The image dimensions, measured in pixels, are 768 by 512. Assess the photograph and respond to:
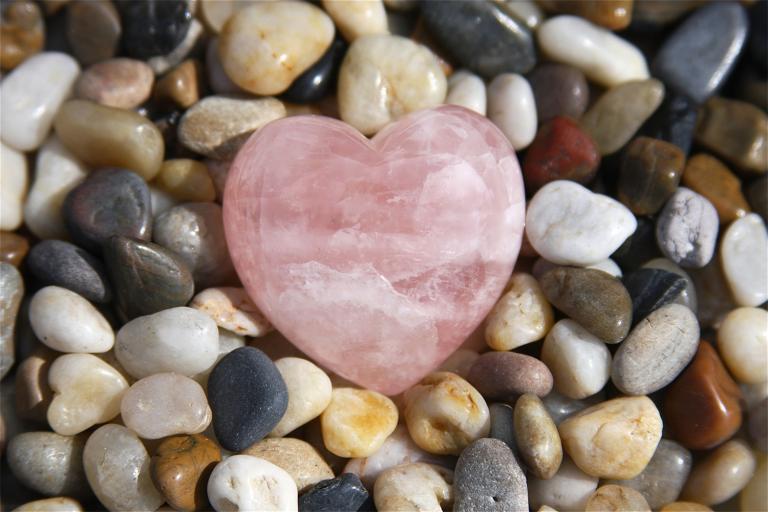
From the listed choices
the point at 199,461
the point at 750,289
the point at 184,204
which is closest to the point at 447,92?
the point at 184,204

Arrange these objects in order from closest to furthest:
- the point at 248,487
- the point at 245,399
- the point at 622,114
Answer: the point at 248,487 → the point at 245,399 → the point at 622,114

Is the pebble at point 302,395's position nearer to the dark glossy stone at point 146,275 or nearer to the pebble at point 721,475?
the dark glossy stone at point 146,275

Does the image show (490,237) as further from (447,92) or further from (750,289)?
(750,289)

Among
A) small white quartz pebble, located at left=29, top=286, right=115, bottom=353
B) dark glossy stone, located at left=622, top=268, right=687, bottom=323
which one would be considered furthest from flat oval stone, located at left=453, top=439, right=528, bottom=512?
small white quartz pebble, located at left=29, top=286, right=115, bottom=353

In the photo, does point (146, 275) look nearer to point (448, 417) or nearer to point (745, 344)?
point (448, 417)

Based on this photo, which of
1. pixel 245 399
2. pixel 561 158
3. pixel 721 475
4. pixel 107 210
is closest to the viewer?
pixel 245 399

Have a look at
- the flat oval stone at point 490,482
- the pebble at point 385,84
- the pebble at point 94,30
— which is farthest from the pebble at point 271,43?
the flat oval stone at point 490,482

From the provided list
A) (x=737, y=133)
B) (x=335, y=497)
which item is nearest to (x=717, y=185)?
(x=737, y=133)
